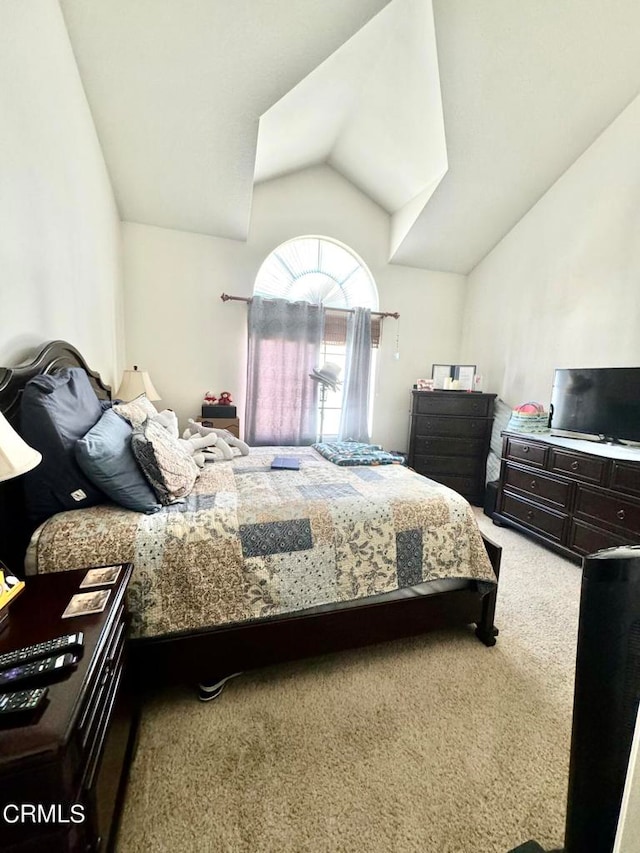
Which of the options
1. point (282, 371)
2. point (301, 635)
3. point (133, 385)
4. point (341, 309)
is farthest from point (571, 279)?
point (133, 385)

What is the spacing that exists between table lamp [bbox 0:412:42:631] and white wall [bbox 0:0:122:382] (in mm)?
692

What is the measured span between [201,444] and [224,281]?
79.0 inches

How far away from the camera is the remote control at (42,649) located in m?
0.69

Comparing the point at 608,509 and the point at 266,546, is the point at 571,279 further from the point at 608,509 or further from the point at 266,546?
the point at 266,546

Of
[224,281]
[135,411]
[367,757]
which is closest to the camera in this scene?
[367,757]

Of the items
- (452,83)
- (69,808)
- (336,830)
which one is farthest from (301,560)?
(452,83)

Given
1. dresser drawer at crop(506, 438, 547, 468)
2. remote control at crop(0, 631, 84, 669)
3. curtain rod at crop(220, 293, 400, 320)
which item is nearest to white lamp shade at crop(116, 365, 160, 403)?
curtain rod at crop(220, 293, 400, 320)

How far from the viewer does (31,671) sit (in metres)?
0.67

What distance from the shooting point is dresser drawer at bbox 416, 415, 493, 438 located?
364cm

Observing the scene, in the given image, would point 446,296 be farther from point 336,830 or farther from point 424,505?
point 336,830

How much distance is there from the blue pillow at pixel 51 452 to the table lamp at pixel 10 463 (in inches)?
15.1

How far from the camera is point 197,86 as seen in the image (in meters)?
2.10

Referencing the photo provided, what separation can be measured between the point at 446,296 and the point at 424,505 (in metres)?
3.41

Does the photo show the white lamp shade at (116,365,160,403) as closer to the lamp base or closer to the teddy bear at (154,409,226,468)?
the teddy bear at (154,409,226,468)
